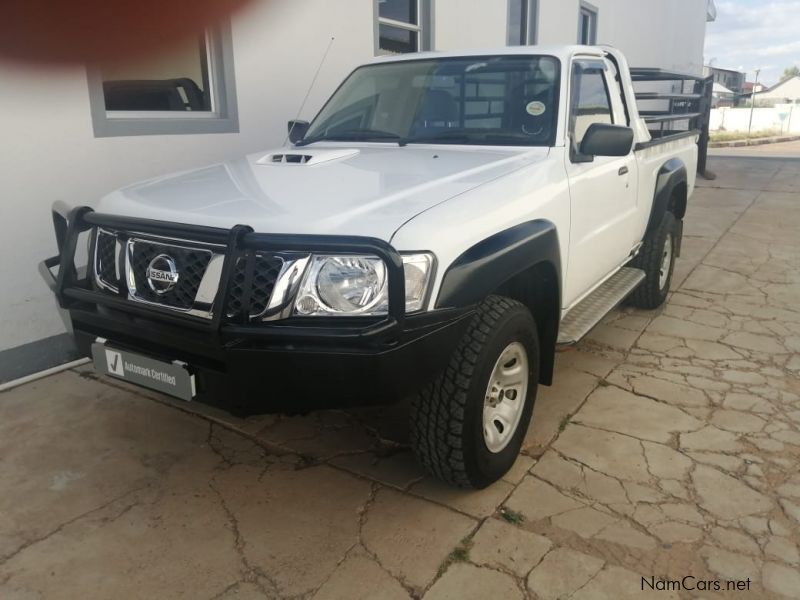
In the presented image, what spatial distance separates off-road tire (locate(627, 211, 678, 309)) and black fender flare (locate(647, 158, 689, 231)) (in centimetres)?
9

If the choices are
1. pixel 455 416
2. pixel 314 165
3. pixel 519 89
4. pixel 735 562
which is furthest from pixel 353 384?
pixel 519 89

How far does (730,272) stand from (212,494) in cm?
548

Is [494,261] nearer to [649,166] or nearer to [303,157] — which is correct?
[303,157]

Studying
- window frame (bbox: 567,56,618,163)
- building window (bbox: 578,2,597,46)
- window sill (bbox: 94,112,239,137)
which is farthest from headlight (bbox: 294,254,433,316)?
building window (bbox: 578,2,597,46)

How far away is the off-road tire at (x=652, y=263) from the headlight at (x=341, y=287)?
3.23 metres

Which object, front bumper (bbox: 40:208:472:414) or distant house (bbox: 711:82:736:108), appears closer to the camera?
front bumper (bbox: 40:208:472:414)

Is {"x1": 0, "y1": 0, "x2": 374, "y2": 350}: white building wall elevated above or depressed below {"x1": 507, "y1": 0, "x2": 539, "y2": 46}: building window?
below

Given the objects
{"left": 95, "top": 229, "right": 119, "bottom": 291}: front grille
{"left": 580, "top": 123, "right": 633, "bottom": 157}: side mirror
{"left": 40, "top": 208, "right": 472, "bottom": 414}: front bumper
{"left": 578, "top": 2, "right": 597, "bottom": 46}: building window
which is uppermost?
{"left": 578, "top": 2, "right": 597, "bottom": 46}: building window

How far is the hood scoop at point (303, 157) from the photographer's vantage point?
10.4 ft

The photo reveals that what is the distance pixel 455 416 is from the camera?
2494 millimetres

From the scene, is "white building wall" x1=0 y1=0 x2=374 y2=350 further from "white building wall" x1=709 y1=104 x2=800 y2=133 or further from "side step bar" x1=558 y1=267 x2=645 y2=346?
"white building wall" x1=709 y1=104 x2=800 y2=133

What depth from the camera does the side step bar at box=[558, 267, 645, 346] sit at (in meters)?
3.43

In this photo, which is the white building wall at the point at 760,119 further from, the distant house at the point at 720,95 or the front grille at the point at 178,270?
the front grille at the point at 178,270

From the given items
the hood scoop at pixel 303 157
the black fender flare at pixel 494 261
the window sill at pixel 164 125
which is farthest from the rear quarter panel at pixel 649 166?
the window sill at pixel 164 125
